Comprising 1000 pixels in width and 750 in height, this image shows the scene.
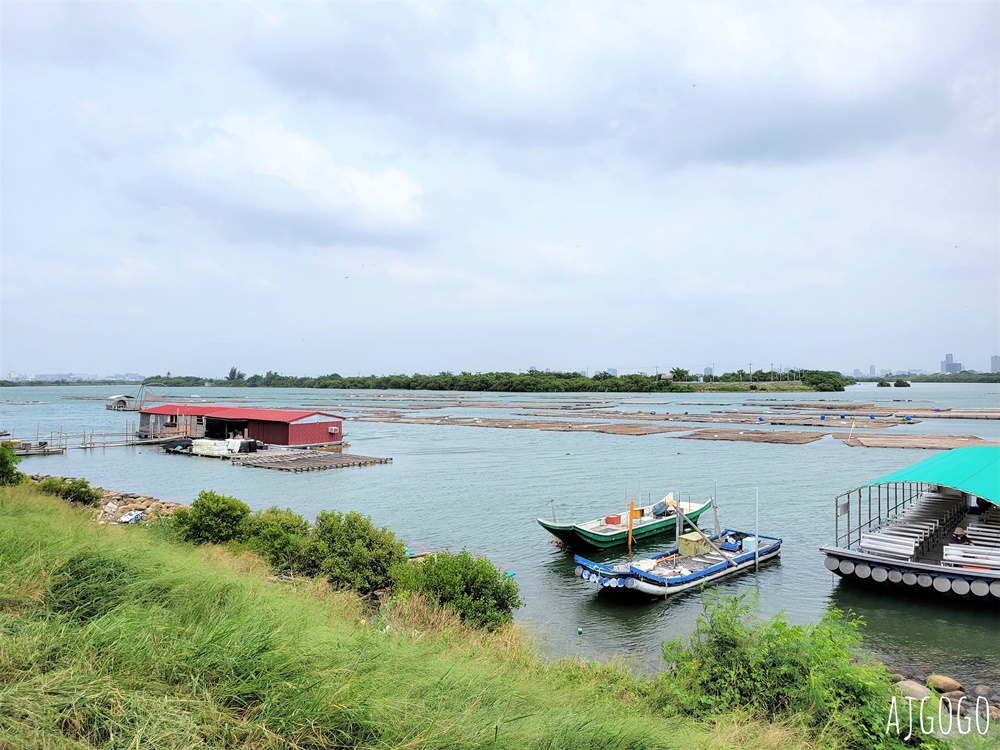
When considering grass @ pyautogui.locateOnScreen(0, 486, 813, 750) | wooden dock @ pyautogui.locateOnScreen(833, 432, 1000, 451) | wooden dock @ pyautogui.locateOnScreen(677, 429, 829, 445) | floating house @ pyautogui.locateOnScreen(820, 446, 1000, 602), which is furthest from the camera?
wooden dock @ pyautogui.locateOnScreen(677, 429, 829, 445)

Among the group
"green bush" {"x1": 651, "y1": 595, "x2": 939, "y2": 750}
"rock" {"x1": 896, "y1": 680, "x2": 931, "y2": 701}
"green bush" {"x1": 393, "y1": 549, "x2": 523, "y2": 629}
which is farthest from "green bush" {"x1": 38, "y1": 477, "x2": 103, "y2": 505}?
"rock" {"x1": 896, "y1": 680, "x2": 931, "y2": 701}

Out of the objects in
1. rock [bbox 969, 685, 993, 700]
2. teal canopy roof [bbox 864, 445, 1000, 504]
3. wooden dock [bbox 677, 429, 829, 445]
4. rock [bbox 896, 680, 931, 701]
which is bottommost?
rock [bbox 969, 685, 993, 700]

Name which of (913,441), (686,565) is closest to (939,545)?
(686,565)

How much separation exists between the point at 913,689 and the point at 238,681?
1034 cm

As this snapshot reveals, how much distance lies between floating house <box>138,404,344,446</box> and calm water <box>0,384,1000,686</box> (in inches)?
127

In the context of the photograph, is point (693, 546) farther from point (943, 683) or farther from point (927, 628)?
point (943, 683)

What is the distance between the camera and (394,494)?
97.9 ft

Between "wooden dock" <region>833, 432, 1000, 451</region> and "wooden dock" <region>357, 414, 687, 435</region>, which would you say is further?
"wooden dock" <region>357, 414, 687, 435</region>

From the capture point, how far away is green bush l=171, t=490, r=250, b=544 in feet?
48.5

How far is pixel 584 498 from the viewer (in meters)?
28.8

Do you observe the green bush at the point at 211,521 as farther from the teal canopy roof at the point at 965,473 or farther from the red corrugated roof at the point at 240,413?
the red corrugated roof at the point at 240,413

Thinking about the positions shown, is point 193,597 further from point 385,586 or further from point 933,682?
point 933,682

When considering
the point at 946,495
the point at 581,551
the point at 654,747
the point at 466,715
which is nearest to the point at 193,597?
the point at 466,715

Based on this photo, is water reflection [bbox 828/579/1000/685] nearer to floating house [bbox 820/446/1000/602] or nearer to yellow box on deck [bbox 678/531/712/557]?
floating house [bbox 820/446/1000/602]
